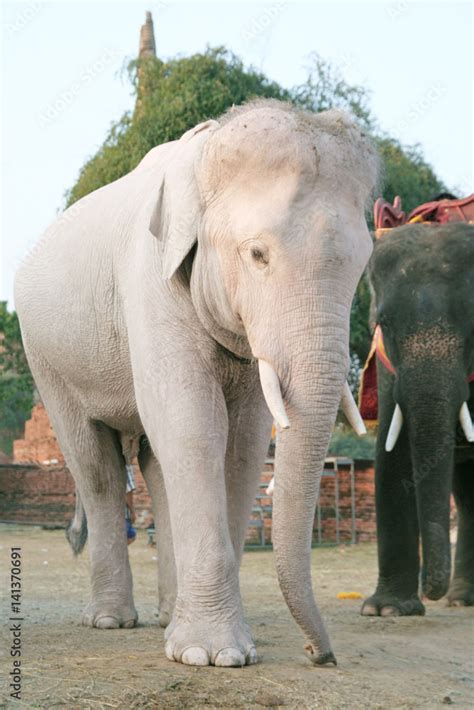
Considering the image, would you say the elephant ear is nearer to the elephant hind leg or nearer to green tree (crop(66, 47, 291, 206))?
the elephant hind leg

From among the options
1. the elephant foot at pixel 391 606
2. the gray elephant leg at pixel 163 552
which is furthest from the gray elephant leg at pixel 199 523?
Result: the elephant foot at pixel 391 606

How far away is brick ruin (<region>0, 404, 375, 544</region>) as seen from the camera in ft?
56.0

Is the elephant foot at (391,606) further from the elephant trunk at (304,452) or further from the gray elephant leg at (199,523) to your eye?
the elephant trunk at (304,452)

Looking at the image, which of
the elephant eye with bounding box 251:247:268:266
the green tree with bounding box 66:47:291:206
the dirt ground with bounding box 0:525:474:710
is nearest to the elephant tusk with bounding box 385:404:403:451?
the dirt ground with bounding box 0:525:474:710

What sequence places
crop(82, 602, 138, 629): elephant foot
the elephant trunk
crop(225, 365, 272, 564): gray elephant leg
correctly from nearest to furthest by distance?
the elephant trunk < crop(225, 365, 272, 564): gray elephant leg < crop(82, 602, 138, 629): elephant foot

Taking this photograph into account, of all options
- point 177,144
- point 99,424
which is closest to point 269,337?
point 177,144

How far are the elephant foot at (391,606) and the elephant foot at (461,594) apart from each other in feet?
2.62

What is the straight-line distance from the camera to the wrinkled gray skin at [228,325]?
15.6 ft

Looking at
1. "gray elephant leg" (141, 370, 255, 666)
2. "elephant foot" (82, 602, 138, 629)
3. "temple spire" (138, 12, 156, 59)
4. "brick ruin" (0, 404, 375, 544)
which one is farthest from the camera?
"temple spire" (138, 12, 156, 59)

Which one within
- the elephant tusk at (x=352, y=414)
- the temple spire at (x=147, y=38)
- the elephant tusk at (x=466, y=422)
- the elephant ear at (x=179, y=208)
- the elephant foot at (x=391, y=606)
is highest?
the temple spire at (x=147, y=38)

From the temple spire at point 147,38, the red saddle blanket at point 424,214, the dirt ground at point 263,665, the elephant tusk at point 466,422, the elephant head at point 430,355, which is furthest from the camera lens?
the temple spire at point 147,38

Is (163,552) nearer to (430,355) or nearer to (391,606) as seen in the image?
(391,606)

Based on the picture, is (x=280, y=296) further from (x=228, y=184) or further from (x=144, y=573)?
(x=144, y=573)

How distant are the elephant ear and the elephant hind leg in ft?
5.25
